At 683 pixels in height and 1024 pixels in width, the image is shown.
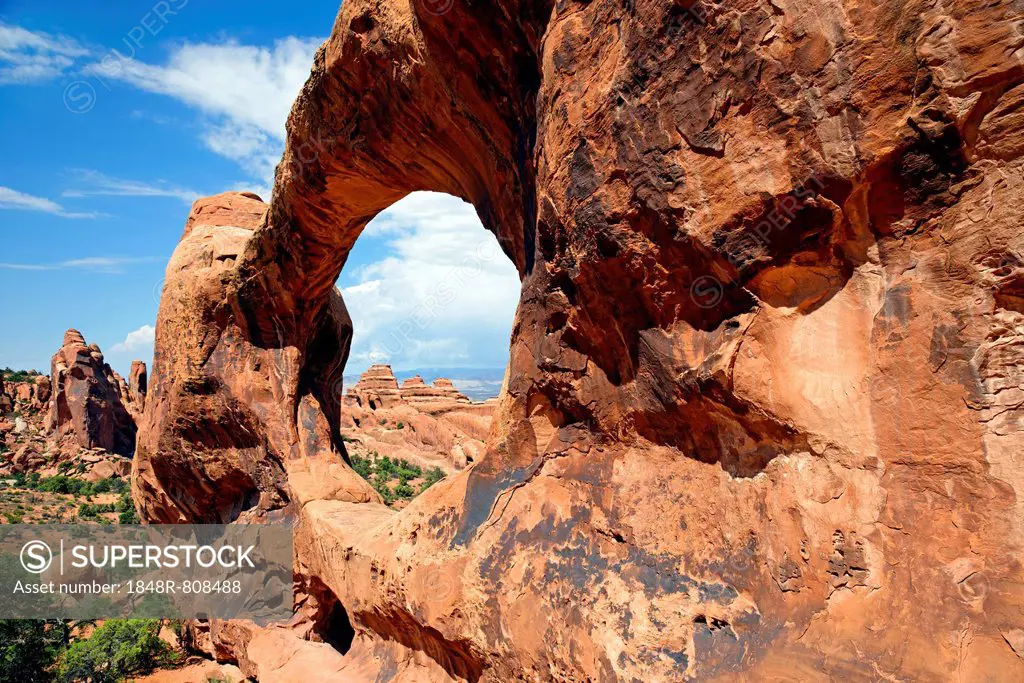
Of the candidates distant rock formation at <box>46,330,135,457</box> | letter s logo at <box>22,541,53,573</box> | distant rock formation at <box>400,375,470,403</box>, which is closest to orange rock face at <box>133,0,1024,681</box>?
letter s logo at <box>22,541,53,573</box>

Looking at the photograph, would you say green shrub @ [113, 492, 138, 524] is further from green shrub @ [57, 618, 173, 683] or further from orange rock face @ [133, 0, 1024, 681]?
orange rock face @ [133, 0, 1024, 681]

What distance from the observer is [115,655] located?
28.8 ft

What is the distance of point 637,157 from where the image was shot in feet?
8.23

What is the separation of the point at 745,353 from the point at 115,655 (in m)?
10.6

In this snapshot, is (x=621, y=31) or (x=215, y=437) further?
(x=215, y=437)

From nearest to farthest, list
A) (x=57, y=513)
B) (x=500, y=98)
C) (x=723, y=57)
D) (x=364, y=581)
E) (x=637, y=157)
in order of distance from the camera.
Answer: (x=723, y=57), (x=637, y=157), (x=500, y=98), (x=364, y=581), (x=57, y=513)

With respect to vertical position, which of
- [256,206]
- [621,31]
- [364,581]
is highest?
[256,206]

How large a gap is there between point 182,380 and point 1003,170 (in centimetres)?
868

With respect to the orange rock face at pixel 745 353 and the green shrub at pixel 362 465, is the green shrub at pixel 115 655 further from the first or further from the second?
the green shrub at pixel 362 465

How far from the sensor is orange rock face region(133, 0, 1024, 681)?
1.83m

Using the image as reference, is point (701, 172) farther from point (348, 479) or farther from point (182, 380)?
point (182, 380)

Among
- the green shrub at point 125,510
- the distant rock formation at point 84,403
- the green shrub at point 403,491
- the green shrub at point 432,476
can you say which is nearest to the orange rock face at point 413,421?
the green shrub at point 432,476

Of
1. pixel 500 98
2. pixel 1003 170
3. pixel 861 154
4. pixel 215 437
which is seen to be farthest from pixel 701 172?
pixel 215 437

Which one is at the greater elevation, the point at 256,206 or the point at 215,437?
the point at 256,206
